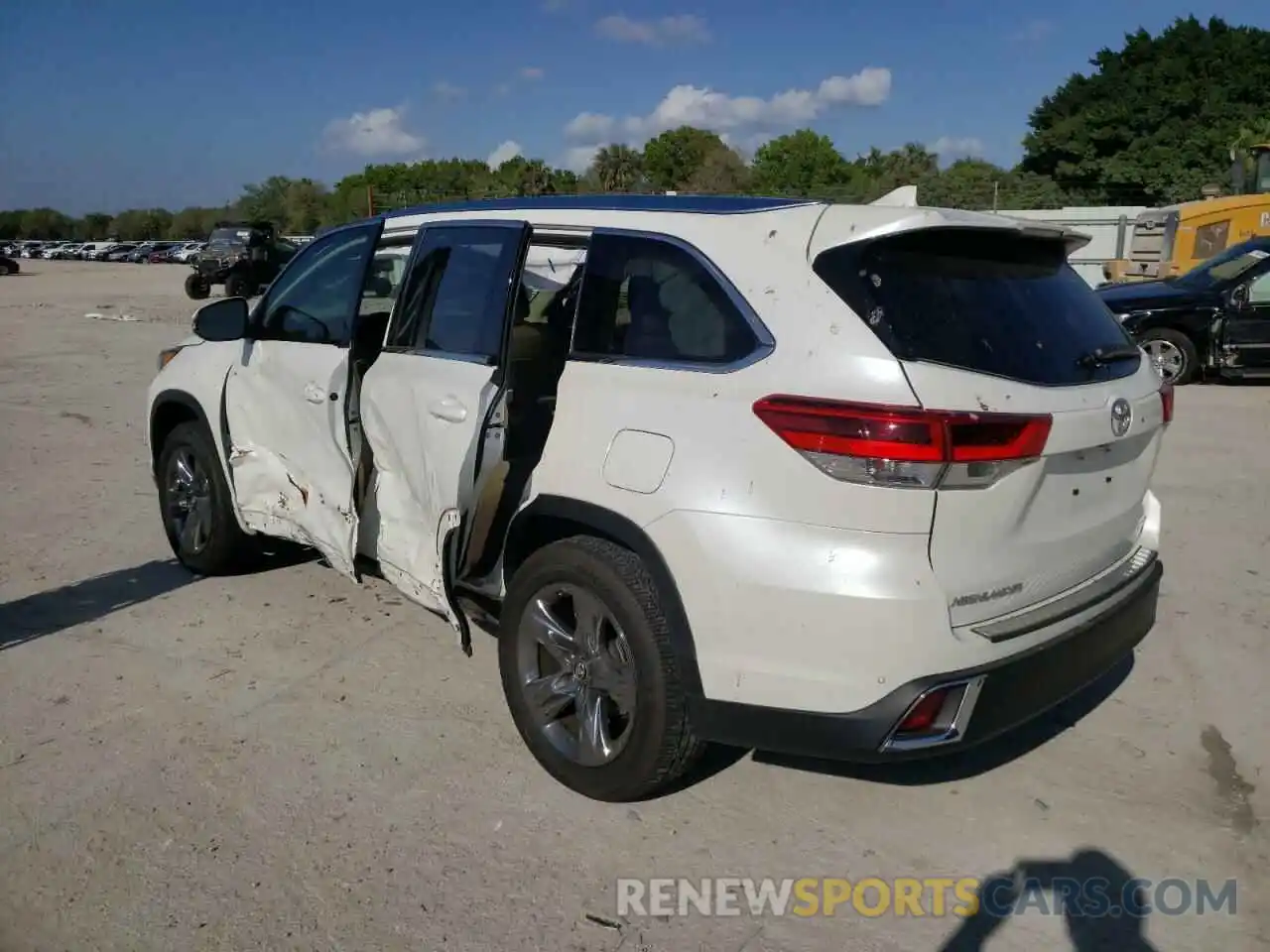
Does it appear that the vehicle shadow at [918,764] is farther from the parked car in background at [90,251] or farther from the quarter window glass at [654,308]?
the parked car in background at [90,251]

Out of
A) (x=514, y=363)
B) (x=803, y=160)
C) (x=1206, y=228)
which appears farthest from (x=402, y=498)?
(x=803, y=160)

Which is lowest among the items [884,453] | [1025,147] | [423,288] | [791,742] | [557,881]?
[557,881]

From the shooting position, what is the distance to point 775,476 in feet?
8.76

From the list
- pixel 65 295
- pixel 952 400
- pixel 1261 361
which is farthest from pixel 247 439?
pixel 65 295

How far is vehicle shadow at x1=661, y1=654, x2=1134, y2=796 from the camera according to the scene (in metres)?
3.42

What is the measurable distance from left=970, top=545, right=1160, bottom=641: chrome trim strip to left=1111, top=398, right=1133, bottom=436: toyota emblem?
0.48 m

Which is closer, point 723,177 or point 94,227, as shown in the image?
point 723,177

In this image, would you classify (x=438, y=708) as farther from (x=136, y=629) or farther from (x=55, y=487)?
(x=55, y=487)

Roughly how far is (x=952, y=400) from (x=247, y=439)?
350cm

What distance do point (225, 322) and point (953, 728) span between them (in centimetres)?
379

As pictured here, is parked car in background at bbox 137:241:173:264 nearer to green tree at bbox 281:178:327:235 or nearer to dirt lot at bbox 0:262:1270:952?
green tree at bbox 281:178:327:235

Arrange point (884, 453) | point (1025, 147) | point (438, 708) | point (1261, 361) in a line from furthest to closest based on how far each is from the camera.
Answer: point (1025, 147), point (1261, 361), point (438, 708), point (884, 453)

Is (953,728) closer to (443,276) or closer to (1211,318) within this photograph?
(443,276)

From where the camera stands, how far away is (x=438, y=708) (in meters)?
3.91
